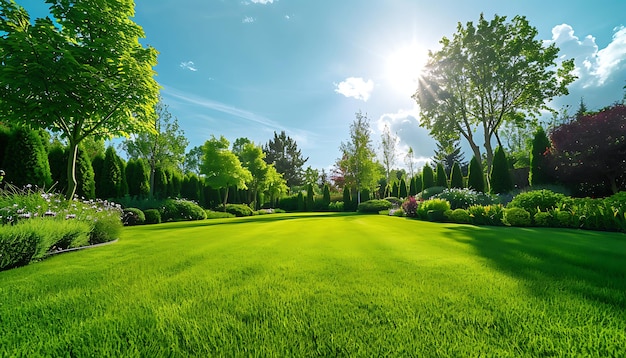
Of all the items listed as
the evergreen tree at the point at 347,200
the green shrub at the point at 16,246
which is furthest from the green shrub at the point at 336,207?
the green shrub at the point at 16,246

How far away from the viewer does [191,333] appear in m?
1.94

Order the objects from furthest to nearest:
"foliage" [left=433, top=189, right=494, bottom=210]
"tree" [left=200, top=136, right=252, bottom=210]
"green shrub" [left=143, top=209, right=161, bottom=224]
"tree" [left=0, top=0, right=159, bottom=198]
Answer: "tree" [left=200, top=136, right=252, bottom=210], "green shrub" [left=143, top=209, right=161, bottom=224], "foliage" [left=433, top=189, right=494, bottom=210], "tree" [left=0, top=0, right=159, bottom=198]

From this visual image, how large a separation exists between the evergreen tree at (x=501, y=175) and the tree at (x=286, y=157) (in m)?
34.7

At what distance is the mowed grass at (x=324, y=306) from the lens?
177cm

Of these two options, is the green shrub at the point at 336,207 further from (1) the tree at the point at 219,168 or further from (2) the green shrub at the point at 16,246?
(2) the green shrub at the point at 16,246

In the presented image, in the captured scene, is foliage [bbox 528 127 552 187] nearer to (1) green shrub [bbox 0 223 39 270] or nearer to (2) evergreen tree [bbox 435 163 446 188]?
(2) evergreen tree [bbox 435 163 446 188]

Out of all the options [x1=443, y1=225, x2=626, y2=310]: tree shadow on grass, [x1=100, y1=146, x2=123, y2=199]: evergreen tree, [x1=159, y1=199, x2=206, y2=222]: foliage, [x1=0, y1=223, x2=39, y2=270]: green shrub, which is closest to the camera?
[x1=443, y1=225, x2=626, y2=310]: tree shadow on grass

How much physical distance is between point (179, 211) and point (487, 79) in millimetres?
22555

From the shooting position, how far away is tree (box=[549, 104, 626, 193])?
1263 cm

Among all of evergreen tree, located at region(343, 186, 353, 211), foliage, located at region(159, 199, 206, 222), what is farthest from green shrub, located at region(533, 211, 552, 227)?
evergreen tree, located at region(343, 186, 353, 211)

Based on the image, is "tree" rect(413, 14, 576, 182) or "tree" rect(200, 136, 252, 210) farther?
A: "tree" rect(200, 136, 252, 210)

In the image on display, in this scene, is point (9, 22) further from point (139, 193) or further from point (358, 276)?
point (139, 193)

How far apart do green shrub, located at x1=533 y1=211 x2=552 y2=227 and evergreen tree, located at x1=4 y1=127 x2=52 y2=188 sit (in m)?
19.5

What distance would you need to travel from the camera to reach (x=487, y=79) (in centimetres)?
1892
